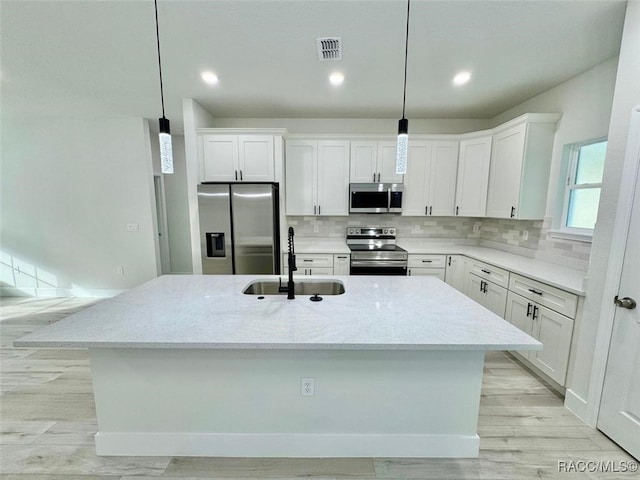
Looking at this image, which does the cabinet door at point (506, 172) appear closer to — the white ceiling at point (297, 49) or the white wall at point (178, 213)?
the white ceiling at point (297, 49)

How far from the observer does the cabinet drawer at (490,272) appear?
8.44 ft

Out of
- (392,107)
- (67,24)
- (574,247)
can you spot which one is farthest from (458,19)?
(67,24)

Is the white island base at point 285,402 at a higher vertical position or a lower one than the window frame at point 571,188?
lower

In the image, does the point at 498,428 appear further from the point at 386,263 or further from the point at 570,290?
the point at 386,263

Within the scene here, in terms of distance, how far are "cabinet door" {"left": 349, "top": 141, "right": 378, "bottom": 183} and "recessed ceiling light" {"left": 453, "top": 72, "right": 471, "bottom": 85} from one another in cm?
114

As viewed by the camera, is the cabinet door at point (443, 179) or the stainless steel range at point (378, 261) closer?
the stainless steel range at point (378, 261)

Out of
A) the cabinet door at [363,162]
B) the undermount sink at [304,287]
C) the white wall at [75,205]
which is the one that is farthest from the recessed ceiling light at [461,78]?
the white wall at [75,205]

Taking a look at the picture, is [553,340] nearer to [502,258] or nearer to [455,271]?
[502,258]

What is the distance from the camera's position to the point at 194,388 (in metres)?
1.47

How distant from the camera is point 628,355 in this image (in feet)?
5.19

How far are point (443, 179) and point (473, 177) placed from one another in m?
0.36

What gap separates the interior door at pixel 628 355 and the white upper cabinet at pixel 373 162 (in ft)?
7.40

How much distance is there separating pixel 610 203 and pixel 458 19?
1590mm

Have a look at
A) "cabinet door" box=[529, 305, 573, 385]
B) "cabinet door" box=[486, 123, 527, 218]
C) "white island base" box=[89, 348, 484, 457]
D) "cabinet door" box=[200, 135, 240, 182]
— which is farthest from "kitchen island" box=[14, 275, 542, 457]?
"cabinet door" box=[200, 135, 240, 182]
